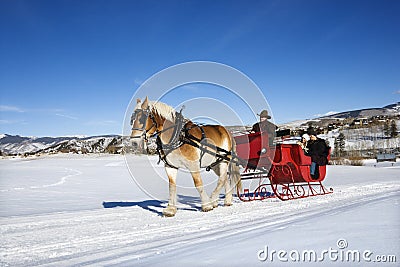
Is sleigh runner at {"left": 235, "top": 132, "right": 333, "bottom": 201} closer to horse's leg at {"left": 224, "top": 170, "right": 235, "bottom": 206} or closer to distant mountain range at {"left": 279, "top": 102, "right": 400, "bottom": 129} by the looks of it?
horse's leg at {"left": 224, "top": 170, "right": 235, "bottom": 206}

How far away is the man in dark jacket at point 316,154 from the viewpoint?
8.59m

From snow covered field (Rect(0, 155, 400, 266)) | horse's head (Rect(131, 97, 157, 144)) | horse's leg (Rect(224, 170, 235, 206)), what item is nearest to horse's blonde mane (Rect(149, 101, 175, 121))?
horse's head (Rect(131, 97, 157, 144))

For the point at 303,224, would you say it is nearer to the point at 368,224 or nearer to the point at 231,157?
the point at 368,224

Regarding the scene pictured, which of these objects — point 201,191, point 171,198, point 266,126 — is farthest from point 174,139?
point 266,126

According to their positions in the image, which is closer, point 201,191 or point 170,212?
point 170,212

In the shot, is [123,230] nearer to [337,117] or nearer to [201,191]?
[201,191]

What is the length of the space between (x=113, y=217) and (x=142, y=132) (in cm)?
179

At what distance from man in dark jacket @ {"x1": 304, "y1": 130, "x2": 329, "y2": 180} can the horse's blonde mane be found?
14.5 ft

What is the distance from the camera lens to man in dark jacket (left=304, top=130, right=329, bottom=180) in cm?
859

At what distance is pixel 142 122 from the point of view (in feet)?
19.3

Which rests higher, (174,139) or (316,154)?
(174,139)

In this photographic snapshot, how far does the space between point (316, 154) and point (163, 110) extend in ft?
15.6

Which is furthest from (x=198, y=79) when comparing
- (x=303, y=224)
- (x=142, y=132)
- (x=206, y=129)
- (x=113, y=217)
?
(x=303, y=224)

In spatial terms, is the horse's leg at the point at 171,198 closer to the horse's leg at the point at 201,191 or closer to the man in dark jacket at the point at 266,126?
the horse's leg at the point at 201,191
